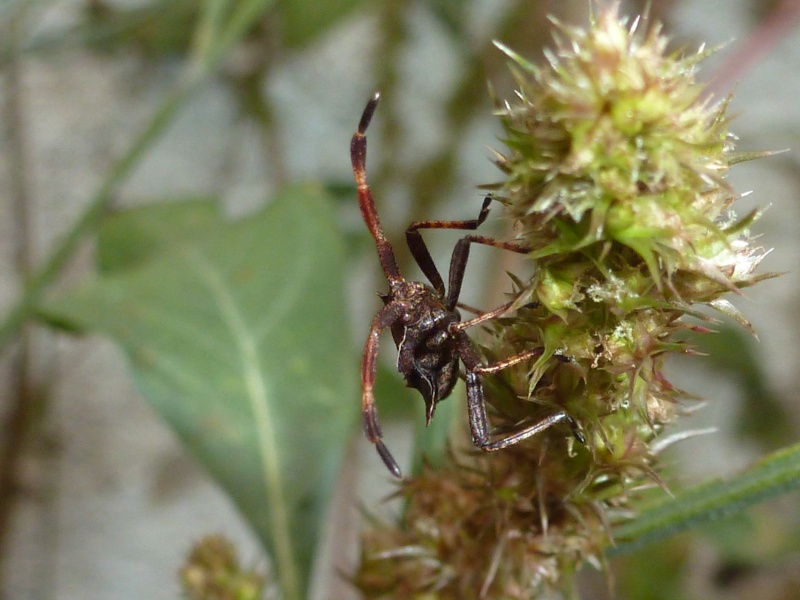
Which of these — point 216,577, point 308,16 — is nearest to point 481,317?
point 216,577

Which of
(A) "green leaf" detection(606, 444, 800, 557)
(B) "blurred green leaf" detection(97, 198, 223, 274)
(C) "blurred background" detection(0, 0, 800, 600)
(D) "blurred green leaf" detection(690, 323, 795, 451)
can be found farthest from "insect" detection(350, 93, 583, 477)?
(D) "blurred green leaf" detection(690, 323, 795, 451)

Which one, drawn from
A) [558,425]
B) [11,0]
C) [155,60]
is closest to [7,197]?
[155,60]

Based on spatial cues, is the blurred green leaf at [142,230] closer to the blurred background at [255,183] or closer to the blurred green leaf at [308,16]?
the blurred background at [255,183]

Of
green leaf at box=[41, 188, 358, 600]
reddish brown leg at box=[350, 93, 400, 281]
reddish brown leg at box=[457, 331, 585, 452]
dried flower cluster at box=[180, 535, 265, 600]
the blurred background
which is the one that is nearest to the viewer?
reddish brown leg at box=[457, 331, 585, 452]

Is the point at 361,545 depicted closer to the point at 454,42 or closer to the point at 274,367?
the point at 274,367

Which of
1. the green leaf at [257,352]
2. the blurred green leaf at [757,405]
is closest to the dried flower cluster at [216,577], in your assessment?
the green leaf at [257,352]

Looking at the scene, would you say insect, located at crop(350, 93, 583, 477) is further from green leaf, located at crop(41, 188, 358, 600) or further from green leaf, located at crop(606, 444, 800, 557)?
green leaf, located at crop(41, 188, 358, 600)

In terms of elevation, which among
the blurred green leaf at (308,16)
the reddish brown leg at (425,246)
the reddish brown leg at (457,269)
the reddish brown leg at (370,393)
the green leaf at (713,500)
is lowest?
the green leaf at (713,500)
